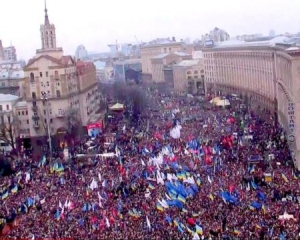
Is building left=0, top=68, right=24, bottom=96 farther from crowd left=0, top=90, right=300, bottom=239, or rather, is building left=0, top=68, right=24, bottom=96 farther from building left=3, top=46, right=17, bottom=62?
building left=3, top=46, right=17, bottom=62

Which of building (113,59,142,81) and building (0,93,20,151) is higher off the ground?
building (0,93,20,151)

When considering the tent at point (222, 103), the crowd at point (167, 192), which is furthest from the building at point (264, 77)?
the tent at point (222, 103)

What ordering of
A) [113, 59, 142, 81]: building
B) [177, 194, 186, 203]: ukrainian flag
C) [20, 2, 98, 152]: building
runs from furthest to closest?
1. [113, 59, 142, 81]: building
2. [20, 2, 98, 152]: building
3. [177, 194, 186, 203]: ukrainian flag

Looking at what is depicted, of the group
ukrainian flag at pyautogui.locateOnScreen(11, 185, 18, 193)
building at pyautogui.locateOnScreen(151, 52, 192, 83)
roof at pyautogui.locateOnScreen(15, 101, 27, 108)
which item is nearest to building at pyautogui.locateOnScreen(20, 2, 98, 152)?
roof at pyautogui.locateOnScreen(15, 101, 27, 108)

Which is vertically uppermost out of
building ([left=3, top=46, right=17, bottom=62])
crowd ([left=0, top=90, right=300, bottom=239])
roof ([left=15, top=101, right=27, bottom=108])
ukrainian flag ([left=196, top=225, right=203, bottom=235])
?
building ([left=3, top=46, right=17, bottom=62])

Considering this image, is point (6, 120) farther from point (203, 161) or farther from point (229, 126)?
point (203, 161)

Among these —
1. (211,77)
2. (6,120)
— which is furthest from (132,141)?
(211,77)
